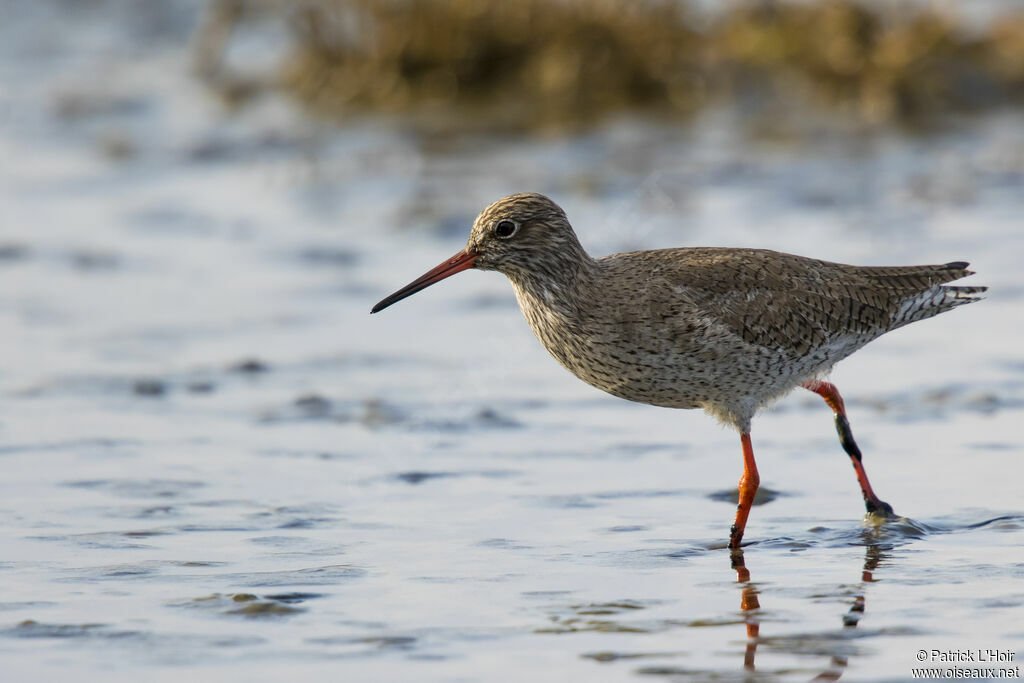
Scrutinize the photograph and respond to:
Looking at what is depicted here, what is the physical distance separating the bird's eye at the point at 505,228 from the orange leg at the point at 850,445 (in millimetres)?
1709

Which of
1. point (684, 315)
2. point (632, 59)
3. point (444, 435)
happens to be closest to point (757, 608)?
point (684, 315)

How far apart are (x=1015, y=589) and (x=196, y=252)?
784 cm

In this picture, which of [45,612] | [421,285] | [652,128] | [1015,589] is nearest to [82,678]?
[45,612]

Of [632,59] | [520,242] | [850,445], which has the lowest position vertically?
[850,445]

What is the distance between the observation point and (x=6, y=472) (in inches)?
319

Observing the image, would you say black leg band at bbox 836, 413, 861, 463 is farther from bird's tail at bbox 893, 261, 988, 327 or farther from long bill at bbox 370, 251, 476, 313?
long bill at bbox 370, 251, 476, 313

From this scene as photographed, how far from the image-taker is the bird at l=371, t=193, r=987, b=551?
7.25m

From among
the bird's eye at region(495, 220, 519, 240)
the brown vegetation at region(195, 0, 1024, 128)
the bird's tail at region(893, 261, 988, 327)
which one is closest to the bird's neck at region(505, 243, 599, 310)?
the bird's eye at region(495, 220, 519, 240)

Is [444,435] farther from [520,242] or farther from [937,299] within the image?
[937,299]

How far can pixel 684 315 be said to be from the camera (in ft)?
23.9

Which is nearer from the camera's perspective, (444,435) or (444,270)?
(444,270)

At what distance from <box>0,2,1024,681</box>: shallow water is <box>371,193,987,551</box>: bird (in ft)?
1.95

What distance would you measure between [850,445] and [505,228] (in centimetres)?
207

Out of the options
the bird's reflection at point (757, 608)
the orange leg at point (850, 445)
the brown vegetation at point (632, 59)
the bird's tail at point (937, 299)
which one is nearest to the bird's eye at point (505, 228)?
the orange leg at point (850, 445)
